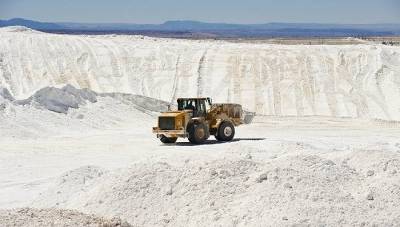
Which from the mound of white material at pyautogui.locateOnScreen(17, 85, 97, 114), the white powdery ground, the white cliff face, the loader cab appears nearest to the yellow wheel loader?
the loader cab

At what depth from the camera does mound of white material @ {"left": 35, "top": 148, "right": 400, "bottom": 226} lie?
9.77 metres

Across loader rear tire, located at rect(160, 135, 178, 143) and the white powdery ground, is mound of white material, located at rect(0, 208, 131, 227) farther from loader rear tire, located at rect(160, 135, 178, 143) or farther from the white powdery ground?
loader rear tire, located at rect(160, 135, 178, 143)

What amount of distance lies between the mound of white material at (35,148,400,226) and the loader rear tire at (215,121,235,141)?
7388mm

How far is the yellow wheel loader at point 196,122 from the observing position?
1877cm

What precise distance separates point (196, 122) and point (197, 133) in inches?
13.1

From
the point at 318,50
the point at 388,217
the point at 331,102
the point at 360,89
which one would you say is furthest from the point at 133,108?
the point at 388,217

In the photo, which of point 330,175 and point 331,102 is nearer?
point 330,175

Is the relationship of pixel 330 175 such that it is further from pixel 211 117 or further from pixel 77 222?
pixel 211 117

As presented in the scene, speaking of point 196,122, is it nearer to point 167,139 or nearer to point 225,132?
point 225,132

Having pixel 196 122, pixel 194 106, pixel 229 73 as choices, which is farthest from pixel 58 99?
pixel 229 73

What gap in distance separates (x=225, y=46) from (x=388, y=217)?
30.3 meters

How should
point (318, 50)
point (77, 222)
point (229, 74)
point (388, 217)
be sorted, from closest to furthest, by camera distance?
1. point (77, 222)
2. point (388, 217)
3. point (229, 74)
4. point (318, 50)

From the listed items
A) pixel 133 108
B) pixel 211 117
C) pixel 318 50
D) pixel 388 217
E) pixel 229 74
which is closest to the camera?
pixel 388 217

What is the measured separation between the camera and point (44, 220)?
27.3ft
